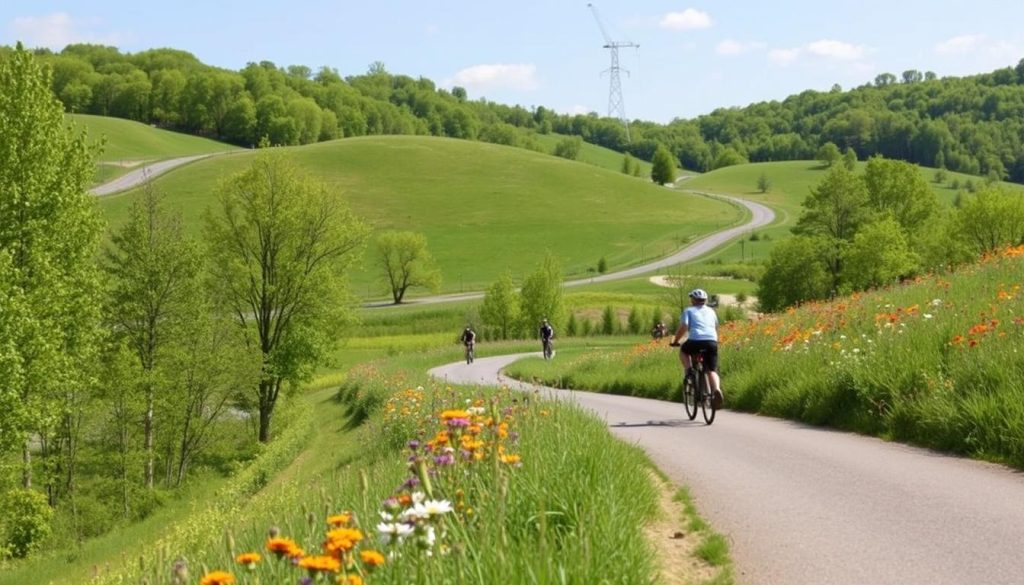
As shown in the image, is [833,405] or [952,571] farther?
[833,405]

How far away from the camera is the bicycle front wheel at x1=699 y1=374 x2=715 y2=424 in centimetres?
1427

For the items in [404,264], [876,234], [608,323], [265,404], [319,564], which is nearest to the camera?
[319,564]

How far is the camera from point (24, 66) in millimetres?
23000

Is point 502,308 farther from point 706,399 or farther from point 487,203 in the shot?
point 487,203

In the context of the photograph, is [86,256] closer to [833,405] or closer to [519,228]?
[833,405]

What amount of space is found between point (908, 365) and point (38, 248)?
19674mm

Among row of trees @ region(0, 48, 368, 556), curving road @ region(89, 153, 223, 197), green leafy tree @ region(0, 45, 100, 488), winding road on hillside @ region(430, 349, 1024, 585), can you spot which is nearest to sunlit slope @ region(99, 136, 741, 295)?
curving road @ region(89, 153, 223, 197)

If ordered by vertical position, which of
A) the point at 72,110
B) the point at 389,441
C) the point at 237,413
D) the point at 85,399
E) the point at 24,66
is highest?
the point at 72,110

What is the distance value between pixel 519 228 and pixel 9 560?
102694 millimetres

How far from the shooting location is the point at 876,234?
61812mm

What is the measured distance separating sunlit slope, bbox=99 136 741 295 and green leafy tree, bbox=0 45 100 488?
80723mm

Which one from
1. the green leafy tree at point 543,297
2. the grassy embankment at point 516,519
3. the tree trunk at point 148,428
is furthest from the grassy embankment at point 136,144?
the grassy embankment at point 516,519

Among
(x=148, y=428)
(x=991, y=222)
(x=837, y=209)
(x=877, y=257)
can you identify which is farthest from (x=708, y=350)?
(x=837, y=209)

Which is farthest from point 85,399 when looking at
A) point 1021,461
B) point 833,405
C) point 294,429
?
point 1021,461
